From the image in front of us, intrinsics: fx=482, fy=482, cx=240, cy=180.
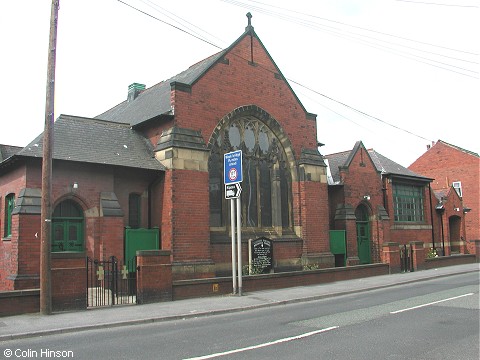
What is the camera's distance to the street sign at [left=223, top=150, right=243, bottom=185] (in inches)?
624

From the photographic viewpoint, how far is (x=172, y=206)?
17.6 metres

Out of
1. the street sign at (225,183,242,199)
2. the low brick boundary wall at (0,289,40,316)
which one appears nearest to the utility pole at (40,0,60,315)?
the low brick boundary wall at (0,289,40,316)

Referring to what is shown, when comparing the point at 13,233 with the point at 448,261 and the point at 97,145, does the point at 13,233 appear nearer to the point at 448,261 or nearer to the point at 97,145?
the point at 97,145

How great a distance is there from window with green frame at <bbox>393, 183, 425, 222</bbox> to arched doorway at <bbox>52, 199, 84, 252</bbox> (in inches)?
783

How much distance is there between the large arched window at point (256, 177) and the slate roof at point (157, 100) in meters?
2.50

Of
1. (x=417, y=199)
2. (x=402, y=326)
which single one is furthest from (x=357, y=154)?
(x=402, y=326)

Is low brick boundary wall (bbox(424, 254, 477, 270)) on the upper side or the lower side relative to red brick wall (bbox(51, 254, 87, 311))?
lower

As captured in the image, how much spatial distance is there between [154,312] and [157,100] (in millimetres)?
12422

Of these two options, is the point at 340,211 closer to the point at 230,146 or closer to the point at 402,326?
the point at 230,146

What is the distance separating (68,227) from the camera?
663 inches

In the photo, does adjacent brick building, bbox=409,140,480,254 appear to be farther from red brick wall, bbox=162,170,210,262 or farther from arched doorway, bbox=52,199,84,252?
arched doorway, bbox=52,199,84,252

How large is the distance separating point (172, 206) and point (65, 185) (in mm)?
3773

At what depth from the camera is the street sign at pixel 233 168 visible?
1586 centimetres

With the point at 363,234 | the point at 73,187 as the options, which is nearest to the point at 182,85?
the point at 73,187
